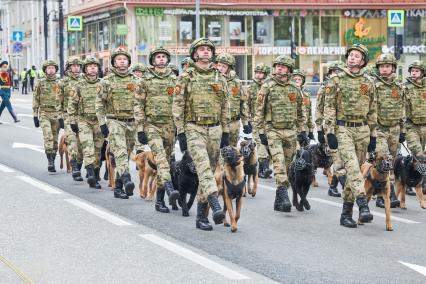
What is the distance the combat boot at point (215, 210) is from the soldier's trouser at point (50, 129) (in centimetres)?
744

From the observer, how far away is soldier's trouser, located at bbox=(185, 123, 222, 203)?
986 cm

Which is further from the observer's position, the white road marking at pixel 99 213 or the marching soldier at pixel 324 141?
the marching soldier at pixel 324 141

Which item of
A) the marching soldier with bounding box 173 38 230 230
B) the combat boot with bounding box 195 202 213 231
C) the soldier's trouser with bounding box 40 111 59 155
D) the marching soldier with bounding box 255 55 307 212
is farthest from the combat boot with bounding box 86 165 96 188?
the combat boot with bounding box 195 202 213 231

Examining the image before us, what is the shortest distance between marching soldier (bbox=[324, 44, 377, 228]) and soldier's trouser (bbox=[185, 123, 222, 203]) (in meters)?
1.24

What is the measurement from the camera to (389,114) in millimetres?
12141

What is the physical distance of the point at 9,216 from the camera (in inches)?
428

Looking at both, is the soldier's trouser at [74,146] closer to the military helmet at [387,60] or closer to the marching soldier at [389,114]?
the marching soldier at [389,114]

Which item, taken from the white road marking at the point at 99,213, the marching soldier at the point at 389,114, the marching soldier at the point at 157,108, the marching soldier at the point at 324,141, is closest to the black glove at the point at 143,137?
the marching soldier at the point at 157,108

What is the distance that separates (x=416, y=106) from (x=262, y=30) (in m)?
48.1

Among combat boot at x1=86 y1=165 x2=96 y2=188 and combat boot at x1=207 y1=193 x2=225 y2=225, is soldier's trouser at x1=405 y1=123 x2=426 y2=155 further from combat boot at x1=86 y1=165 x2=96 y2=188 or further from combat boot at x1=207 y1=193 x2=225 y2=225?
combat boot at x1=86 y1=165 x2=96 y2=188

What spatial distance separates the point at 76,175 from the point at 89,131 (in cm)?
91

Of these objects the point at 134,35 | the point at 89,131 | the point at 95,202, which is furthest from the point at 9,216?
the point at 134,35

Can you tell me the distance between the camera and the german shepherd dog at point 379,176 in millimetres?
10055

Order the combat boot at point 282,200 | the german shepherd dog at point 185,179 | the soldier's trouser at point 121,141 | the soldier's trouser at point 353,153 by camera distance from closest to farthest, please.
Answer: the soldier's trouser at point 353,153
the german shepherd dog at point 185,179
the combat boot at point 282,200
the soldier's trouser at point 121,141
